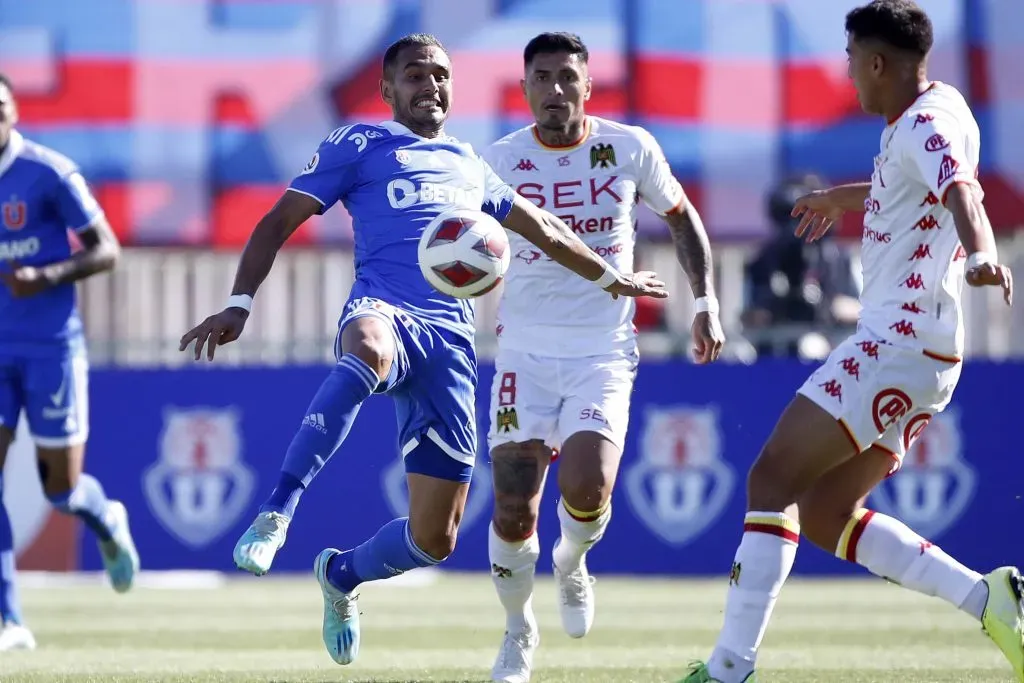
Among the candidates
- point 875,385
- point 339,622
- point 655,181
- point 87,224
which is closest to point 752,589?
point 875,385

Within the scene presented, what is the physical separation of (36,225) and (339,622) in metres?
3.66

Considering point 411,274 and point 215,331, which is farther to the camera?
point 411,274

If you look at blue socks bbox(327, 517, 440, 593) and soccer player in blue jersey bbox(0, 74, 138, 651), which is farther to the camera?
soccer player in blue jersey bbox(0, 74, 138, 651)

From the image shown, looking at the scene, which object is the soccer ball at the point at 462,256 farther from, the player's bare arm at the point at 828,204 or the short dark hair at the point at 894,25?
the short dark hair at the point at 894,25

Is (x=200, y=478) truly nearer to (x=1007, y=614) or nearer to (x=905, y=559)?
(x=905, y=559)

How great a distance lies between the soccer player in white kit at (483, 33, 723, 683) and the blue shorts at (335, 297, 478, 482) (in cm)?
87

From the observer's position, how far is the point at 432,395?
7219 millimetres

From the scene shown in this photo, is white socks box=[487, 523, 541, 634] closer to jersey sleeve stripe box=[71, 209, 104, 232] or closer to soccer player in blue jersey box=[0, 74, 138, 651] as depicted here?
soccer player in blue jersey box=[0, 74, 138, 651]

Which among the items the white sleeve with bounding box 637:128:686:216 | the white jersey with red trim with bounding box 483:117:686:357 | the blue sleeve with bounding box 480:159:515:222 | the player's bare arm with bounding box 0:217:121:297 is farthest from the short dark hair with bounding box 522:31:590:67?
the player's bare arm with bounding box 0:217:121:297

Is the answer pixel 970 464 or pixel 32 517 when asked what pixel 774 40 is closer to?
pixel 970 464

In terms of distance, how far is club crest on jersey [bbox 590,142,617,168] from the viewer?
8.53 m

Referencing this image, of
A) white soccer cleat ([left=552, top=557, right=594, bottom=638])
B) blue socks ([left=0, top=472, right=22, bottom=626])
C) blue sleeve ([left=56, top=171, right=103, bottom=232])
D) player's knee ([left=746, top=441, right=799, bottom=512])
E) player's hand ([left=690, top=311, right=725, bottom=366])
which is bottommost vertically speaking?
blue socks ([left=0, top=472, right=22, bottom=626])

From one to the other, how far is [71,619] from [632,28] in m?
9.34

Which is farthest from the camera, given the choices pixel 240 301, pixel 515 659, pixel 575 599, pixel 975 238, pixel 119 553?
pixel 119 553
